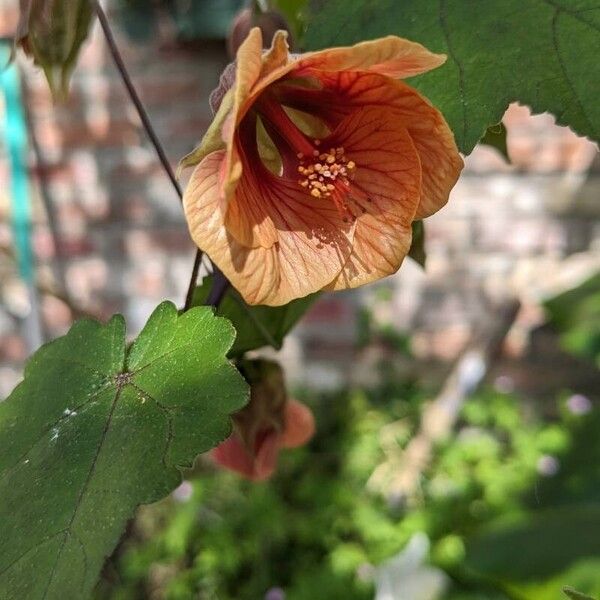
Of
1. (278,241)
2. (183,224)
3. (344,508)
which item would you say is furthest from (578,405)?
(278,241)

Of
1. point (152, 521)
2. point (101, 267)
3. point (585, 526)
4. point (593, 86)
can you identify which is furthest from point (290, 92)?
point (101, 267)

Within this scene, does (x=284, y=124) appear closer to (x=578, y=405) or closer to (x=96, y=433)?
(x=96, y=433)

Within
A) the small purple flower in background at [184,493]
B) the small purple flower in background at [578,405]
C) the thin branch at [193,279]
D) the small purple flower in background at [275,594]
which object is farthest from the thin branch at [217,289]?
the small purple flower in background at [578,405]

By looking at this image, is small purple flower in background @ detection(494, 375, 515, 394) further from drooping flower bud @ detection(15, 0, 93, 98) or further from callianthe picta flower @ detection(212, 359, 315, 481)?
drooping flower bud @ detection(15, 0, 93, 98)

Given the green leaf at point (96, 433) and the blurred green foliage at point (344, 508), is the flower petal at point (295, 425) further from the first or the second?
the blurred green foliage at point (344, 508)

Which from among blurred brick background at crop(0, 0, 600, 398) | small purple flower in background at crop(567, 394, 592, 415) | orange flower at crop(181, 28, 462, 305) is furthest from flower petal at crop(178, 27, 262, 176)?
small purple flower in background at crop(567, 394, 592, 415)
